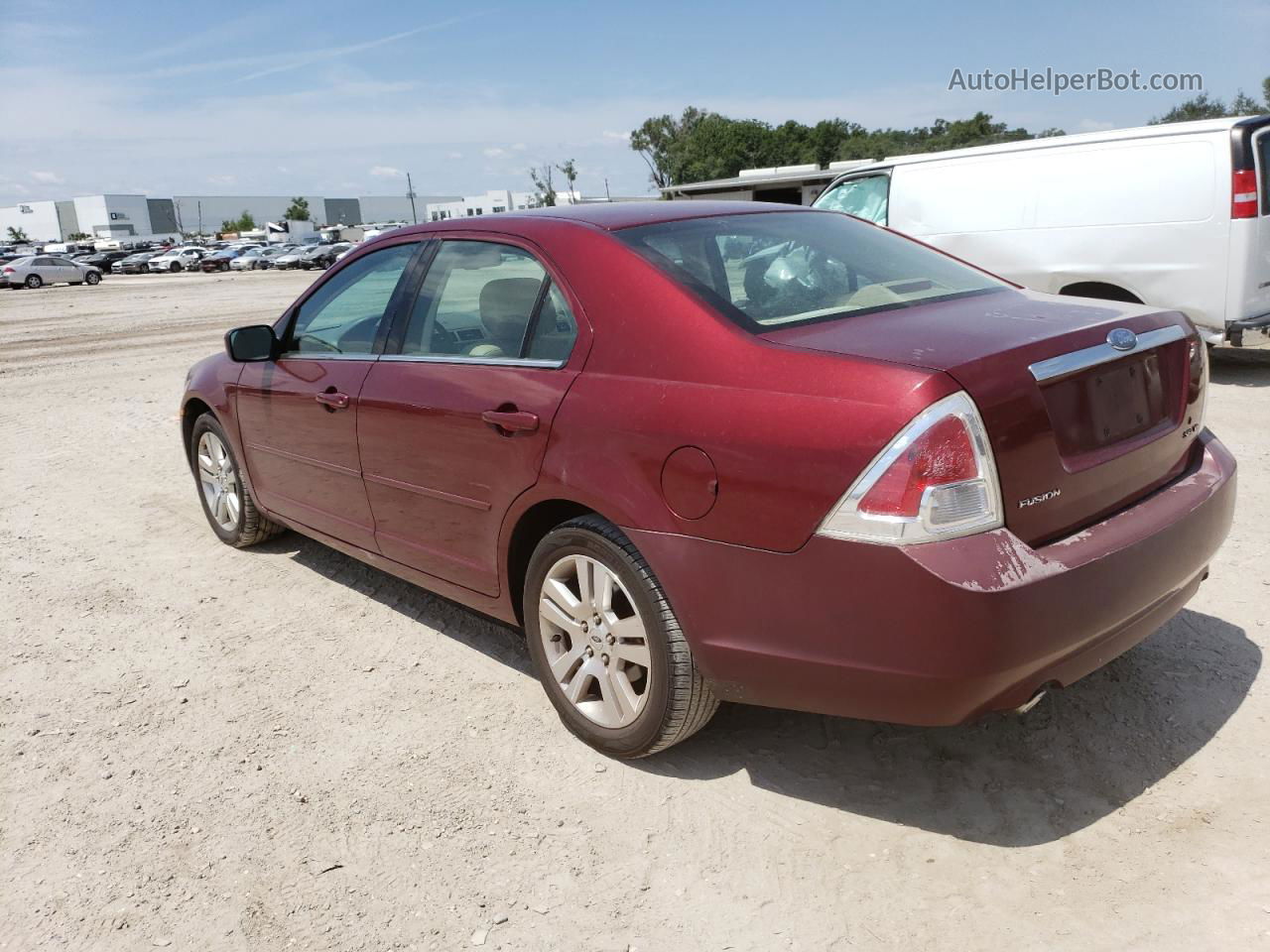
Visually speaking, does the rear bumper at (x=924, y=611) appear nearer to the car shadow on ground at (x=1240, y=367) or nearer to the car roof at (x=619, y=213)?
the car roof at (x=619, y=213)

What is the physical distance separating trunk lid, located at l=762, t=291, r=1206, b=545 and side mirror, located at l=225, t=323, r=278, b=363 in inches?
106

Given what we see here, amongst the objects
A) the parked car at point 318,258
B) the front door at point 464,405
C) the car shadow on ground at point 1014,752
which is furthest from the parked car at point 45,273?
the car shadow on ground at point 1014,752

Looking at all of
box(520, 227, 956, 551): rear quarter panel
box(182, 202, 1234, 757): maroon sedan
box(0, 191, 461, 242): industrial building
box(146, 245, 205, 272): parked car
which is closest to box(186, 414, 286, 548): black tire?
box(182, 202, 1234, 757): maroon sedan

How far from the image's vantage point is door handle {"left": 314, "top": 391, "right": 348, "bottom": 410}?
4.00m

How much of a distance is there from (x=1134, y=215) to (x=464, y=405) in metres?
7.24

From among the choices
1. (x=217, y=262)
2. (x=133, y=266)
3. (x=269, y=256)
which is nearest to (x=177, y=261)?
(x=133, y=266)

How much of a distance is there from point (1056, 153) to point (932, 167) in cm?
137

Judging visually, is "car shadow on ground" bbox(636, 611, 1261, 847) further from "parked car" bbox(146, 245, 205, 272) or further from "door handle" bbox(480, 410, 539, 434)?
"parked car" bbox(146, 245, 205, 272)

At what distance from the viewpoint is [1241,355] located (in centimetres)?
1027

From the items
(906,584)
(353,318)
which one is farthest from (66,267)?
(906,584)

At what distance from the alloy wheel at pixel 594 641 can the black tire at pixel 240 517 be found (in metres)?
2.52

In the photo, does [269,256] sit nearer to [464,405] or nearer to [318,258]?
[318,258]

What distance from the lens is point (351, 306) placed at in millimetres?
4281

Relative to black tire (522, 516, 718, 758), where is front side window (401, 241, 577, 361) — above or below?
above
